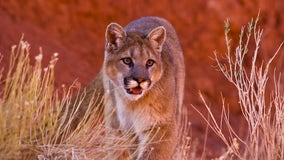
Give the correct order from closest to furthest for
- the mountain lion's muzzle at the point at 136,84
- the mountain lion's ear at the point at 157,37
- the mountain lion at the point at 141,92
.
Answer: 1. the mountain lion's muzzle at the point at 136,84
2. the mountain lion at the point at 141,92
3. the mountain lion's ear at the point at 157,37

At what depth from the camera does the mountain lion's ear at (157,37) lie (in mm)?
8500

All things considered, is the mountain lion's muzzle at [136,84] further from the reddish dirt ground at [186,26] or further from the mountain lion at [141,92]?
the reddish dirt ground at [186,26]

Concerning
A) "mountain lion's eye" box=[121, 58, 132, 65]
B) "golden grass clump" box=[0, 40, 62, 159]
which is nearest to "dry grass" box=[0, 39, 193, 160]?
"golden grass clump" box=[0, 40, 62, 159]

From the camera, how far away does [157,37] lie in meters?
8.55

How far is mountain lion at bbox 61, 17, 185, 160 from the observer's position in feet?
27.0

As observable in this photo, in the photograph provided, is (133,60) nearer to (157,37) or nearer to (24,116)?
Result: (157,37)

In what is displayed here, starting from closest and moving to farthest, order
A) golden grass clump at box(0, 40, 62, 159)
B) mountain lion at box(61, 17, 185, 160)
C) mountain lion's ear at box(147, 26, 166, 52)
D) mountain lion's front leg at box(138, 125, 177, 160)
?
golden grass clump at box(0, 40, 62, 159) → mountain lion at box(61, 17, 185, 160) → mountain lion's front leg at box(138, 125, 177, 160) → mountain lion's ear at box(147, 26, 166, 52)

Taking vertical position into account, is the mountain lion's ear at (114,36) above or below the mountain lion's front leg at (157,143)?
above

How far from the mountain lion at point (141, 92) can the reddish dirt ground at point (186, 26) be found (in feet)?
19.7

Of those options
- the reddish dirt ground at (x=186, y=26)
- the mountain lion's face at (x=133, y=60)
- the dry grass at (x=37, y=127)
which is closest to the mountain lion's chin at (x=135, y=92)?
the mountain lion's face at (x=133, y=60)

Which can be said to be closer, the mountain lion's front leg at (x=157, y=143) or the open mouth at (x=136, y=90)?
the open mouth at (x=136, y=90)

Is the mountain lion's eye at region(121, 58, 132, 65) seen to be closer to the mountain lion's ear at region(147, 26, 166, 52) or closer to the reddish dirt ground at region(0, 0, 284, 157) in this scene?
the mountain lion's ear at region(147, 26, 166, 52)

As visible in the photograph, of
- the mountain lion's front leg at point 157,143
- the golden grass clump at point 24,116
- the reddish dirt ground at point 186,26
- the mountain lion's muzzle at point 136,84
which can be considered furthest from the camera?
the reddish dirt ground at point 186,26

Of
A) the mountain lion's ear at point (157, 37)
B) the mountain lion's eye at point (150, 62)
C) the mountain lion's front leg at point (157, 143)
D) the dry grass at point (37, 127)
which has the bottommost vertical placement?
the mountain lion's front leg at point (157, 143)
